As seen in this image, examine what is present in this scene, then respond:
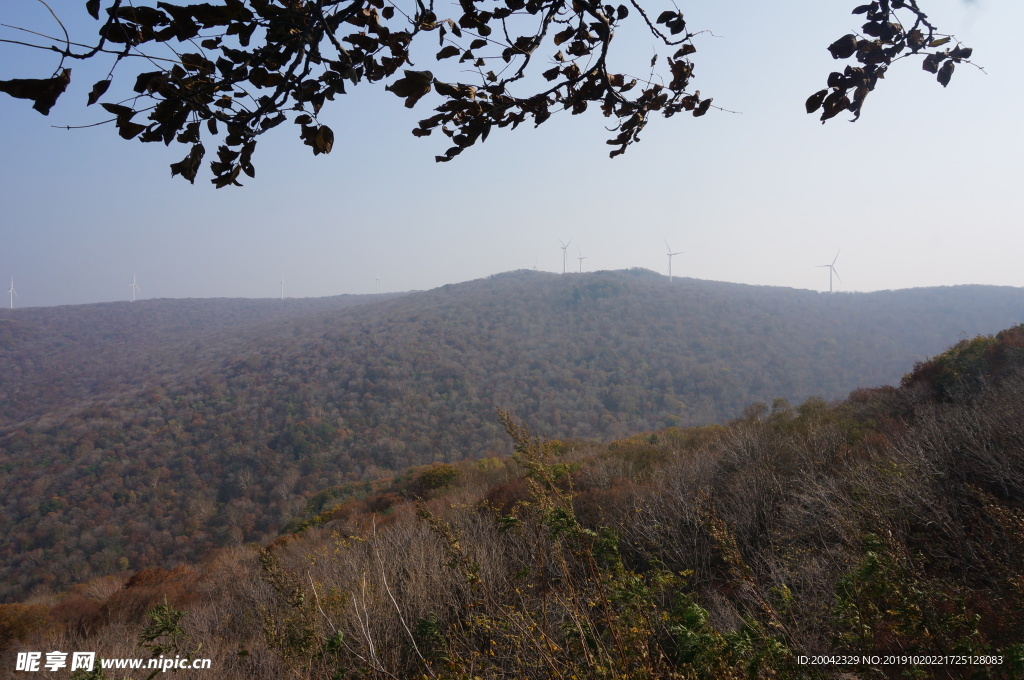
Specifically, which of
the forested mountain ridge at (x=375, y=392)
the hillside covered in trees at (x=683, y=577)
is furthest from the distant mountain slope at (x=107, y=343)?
the hillside covered in trees at (x=683, y=577)

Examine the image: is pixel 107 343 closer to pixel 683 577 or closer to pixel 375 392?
pixel 375 392

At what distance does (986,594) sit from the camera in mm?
4516

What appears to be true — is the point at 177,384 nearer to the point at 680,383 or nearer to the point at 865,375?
the point at 680,383

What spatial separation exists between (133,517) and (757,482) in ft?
126

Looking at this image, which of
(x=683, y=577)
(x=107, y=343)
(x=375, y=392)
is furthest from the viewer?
(x=107, y=343)

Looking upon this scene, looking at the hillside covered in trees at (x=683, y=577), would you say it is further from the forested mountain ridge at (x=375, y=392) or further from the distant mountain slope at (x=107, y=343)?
the distant mountain slope at (x=107, y=343)

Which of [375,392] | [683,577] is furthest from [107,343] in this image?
[683,577]

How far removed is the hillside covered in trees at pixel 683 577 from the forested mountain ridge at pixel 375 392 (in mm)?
18269

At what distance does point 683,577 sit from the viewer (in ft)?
26.9

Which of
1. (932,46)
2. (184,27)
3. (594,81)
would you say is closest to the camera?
(184,27)

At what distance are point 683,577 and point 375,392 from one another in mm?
46732

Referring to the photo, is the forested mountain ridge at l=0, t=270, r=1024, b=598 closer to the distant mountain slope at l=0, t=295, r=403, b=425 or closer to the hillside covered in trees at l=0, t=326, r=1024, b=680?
the distant mountain slope at l=0, t=295, r=403, b=425

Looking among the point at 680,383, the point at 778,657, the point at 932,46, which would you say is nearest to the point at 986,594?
the point at 778,657

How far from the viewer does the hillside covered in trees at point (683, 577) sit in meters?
3.08
